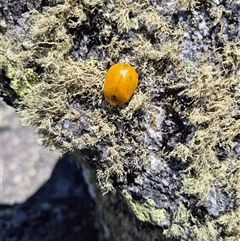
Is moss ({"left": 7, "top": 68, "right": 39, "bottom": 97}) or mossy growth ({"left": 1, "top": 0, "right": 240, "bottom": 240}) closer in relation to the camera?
mossy growth ({"left": 1, "top": 0, "right": 240, "bottom": 240})

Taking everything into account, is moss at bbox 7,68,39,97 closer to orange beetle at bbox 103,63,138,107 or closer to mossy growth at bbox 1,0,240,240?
mossy growth at bbox 1,0,240,240

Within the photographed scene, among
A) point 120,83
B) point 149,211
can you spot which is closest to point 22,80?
point 120,83

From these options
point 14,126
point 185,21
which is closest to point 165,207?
point 185,21

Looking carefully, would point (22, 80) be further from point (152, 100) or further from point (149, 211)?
point (149, 211)

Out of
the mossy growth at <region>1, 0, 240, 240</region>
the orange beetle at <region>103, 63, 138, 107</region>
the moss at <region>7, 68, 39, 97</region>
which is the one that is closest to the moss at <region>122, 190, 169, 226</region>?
the mossy growth at <region>1, 0, 240, 240</region>

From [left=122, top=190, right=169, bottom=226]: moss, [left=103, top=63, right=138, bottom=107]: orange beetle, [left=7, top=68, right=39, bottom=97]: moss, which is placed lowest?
[left=122, top=190, right=169, bottom=226]: moss

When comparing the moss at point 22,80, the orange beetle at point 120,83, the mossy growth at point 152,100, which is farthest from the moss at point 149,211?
the moss at point 22,80
